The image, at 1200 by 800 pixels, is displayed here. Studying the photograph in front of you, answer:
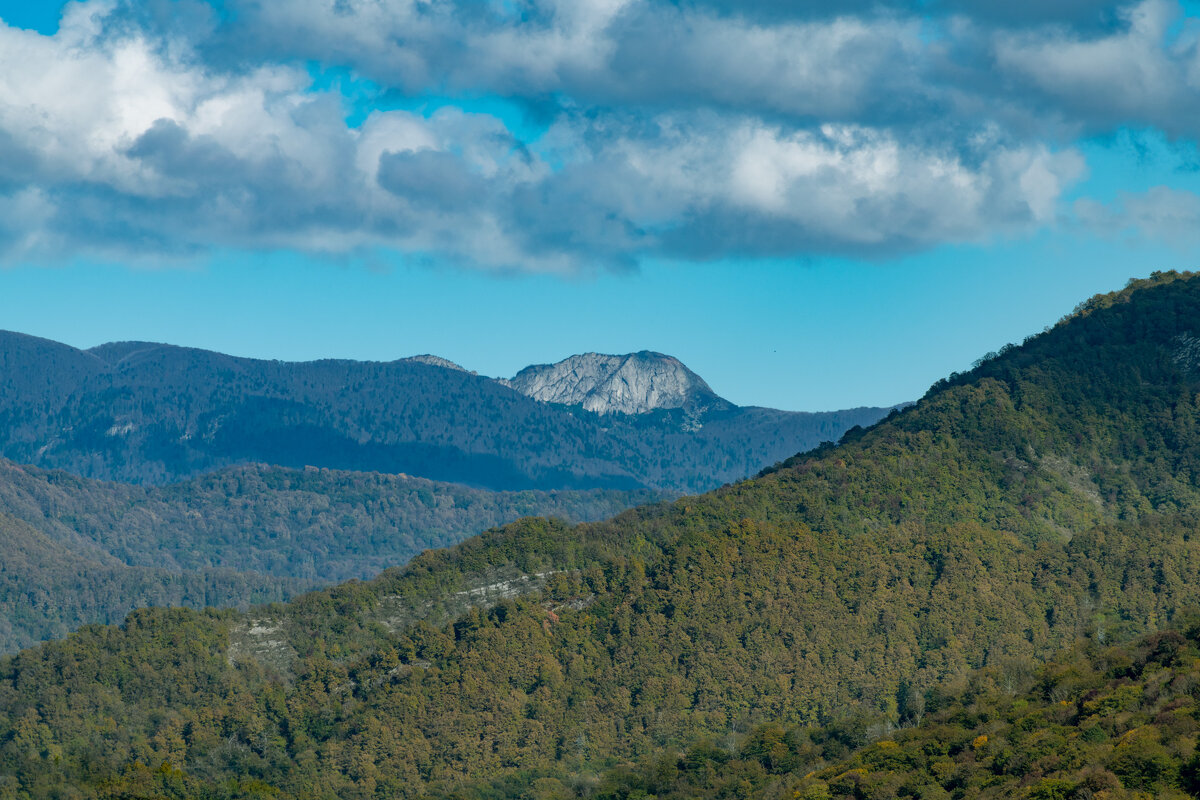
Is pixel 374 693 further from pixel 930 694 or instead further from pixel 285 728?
pixel 930 694

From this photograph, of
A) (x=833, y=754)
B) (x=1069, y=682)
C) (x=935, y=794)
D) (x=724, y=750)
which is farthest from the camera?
(x=724, y=750)

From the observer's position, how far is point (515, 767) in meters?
182

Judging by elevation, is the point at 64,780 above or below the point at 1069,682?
below

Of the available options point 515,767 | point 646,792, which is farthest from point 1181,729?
point 515,767

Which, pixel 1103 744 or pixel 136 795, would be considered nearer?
pixel 1103 744

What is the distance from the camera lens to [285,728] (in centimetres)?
19475

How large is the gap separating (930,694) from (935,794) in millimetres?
65313

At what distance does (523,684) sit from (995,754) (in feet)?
287

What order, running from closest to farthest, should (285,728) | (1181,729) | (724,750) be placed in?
(1181,729), (724,750), (285,728)

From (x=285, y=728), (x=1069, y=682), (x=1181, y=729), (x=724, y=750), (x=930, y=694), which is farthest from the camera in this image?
(x=285, y=728)

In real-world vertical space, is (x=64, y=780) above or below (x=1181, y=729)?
below

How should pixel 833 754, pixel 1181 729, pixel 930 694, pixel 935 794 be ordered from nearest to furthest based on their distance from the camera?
pixel 1181 729 → pixel 935 794 → pixel 833 754 → pixel 930 694

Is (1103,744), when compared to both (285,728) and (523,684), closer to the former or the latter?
(523,684)

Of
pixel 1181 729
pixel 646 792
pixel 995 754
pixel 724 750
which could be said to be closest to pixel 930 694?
pixel 724 750
